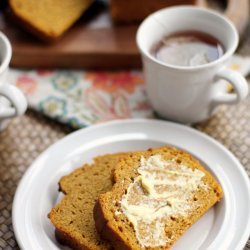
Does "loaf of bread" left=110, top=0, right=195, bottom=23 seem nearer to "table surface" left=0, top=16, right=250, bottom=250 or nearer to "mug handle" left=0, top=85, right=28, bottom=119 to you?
"table surface" left=0, top=16, right=250, bottom=250

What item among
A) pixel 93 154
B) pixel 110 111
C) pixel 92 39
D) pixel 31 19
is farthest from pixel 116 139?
pixel 31 19

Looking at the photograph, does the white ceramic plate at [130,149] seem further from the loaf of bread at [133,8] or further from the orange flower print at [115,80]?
the loaf of bread at [133,8]

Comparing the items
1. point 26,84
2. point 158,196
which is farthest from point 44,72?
point 158,196

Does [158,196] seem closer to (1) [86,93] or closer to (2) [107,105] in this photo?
(2) [107,105]

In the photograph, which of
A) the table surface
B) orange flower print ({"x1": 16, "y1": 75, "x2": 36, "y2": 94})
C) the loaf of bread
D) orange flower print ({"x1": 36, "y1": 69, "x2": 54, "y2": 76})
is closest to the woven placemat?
the table surface

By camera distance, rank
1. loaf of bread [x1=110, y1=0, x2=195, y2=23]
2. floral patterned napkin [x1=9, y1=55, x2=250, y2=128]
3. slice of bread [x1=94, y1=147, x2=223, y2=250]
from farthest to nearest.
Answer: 1. loaf of bread [x1=110, y1=0, x2=195, y2=23]
2. floral patterned napkin [x1=9, y1=55, x2=250, y2=128]
3. slice of bread [x1=94, y1=147, x2=223, y2=250]

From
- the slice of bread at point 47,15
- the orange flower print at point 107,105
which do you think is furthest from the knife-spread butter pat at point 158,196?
the slice of bread at point 47,15
